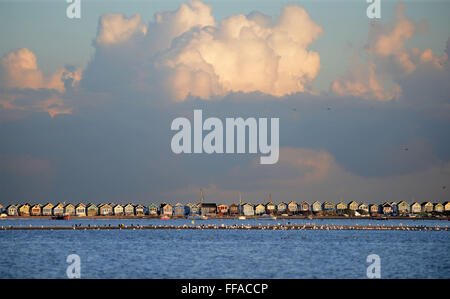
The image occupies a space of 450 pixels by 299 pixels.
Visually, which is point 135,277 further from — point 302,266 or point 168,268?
point 302,266

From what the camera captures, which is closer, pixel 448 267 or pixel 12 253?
pixel 448 267

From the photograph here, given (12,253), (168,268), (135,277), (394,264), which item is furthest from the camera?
(12,253)

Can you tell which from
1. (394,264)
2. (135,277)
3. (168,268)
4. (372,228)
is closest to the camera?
(135,277)

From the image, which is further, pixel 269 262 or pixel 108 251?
pixel 108 251

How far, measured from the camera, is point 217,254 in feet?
292

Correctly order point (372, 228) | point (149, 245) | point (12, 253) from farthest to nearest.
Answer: point (372, 228)
point (149, 245)
point (12, 253)
